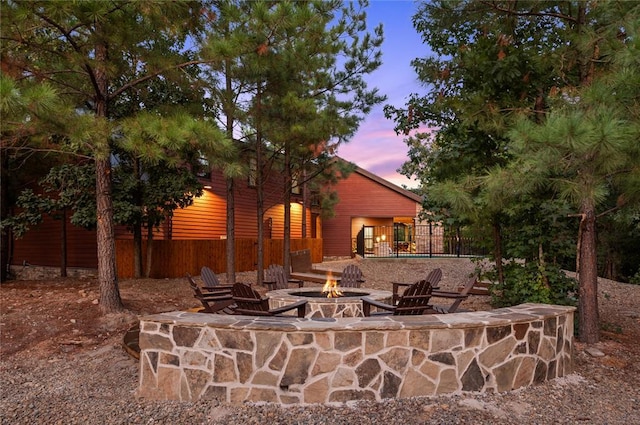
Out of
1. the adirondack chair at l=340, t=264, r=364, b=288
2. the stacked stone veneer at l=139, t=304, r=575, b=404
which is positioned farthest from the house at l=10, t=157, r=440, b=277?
the stacked stone veneer at l=139, t=304, r=575, b=404

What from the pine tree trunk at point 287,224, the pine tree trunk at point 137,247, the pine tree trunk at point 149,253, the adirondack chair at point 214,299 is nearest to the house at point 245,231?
the pine tree trunk at point 149,253

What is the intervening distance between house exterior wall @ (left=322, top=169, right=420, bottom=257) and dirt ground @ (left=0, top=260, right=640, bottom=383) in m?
13.4

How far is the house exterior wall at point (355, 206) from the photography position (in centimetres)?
2361

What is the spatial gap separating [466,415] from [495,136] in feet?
15.2

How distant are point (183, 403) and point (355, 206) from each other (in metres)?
20.5

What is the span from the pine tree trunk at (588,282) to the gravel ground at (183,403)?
20cm

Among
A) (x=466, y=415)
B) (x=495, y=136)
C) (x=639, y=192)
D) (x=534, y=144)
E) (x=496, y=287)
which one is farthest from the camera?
(x=496, y=287)

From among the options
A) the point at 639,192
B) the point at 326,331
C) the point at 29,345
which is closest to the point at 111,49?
the point at 29,345

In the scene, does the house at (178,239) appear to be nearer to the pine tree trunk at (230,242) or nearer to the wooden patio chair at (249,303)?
the pine tree trunk at (230,242)

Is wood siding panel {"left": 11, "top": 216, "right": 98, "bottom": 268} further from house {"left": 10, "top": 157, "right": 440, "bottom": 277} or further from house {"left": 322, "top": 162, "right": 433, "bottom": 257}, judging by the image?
house {"left": 322, "top": 162, "right": 433, "bottom": 257}

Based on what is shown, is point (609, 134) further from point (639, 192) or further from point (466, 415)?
point (466, 415)

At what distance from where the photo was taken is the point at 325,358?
368 centimetres

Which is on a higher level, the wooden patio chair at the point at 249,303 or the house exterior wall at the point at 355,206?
the house exterior wall at the point at 355,206

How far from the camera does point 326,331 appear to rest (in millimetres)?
3688
